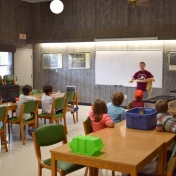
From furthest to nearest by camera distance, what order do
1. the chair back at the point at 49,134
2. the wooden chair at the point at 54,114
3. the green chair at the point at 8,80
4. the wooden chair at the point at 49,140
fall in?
1. the green chair at the point at 8,80
2. the wooden chair at the point at 54,114
3. the chair back at the point at 49,134
4. the wooden chair at the point at 49,140

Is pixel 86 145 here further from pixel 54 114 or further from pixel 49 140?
pixel 54 114

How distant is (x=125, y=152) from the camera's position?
8.79 feet

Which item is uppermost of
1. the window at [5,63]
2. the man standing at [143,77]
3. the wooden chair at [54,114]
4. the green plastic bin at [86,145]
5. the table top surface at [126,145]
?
the window at [5,63]

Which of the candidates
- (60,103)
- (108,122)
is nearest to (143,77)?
(60,103)

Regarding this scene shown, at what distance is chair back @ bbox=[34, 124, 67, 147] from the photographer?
3351 millimetres

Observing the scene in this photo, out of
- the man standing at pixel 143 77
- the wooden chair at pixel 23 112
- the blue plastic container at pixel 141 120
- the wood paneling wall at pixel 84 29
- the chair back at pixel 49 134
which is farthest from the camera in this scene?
the wood paneling wall at pixel 84 29

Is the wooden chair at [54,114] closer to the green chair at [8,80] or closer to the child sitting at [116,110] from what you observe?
the child sitting at [116,110]

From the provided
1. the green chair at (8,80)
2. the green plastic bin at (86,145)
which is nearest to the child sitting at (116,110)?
the green plastic bin at (86,145)

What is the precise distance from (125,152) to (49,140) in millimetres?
1062

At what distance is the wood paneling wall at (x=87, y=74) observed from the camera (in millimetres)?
9523

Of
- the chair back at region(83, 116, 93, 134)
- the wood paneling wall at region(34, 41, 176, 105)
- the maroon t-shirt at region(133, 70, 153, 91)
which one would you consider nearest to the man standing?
the maroon t-shirt at region(133, 70, 153, 91)

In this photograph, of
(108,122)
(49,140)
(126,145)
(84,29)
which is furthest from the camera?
(84,29)

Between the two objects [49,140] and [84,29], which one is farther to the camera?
[84,29]

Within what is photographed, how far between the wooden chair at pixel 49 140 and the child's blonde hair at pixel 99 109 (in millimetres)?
507
